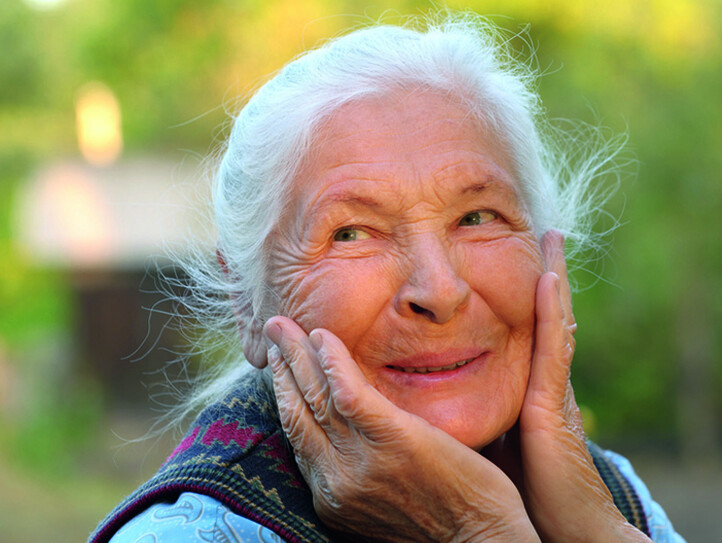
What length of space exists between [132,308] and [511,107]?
1515 centimetres

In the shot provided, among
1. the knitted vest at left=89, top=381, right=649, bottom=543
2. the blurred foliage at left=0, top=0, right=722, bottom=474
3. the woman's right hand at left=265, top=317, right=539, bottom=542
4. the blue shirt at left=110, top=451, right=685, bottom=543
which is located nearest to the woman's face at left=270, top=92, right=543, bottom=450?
the woman's right hand at left=265, top=317, right=539, bottom=542

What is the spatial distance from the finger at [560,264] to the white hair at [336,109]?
0.26ft

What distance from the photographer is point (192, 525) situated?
191 centimetres

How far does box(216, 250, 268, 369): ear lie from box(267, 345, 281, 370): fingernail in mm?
215

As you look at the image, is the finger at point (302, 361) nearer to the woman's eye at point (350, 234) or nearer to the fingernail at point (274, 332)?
the fingernail at point (274, 332)

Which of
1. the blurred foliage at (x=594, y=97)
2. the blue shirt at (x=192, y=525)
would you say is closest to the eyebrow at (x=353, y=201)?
the blue shirt at (x=192, y=525)

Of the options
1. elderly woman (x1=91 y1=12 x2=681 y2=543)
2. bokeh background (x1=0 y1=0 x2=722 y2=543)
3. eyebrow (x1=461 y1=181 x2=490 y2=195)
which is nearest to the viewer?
elderly woman (x1=91 y1=12 x2=681 y2=543)

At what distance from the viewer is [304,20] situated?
39.6 feet

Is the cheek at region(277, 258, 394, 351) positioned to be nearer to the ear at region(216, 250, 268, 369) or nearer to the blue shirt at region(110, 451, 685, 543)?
the ear at region(216, 250, 268, 369)

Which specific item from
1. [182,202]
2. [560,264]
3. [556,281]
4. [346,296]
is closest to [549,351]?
[556,281]

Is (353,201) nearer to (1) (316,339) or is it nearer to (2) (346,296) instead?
(2) (346,296)

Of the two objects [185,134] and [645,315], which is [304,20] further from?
[645,315]

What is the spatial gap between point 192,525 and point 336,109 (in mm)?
1170

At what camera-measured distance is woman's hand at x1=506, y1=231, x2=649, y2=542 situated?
222 cm
